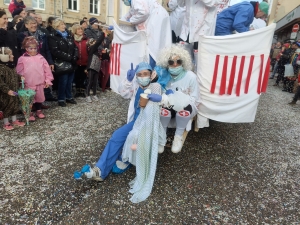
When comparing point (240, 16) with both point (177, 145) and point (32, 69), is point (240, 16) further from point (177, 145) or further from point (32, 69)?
point (32, 69)

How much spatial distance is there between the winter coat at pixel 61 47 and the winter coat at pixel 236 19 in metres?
2.57

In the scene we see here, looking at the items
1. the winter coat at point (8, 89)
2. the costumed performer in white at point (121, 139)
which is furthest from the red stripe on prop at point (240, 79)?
the winter coat at point (8, 89)

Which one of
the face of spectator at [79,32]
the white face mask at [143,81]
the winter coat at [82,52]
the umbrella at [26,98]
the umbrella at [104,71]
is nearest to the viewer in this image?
the white face mask at [143,81]

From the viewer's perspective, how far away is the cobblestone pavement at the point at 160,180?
1896 millimetres

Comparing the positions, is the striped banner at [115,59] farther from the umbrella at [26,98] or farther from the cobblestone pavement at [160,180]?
the umbrella at [26,98]

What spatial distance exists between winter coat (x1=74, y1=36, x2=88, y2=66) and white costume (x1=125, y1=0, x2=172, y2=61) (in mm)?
1881

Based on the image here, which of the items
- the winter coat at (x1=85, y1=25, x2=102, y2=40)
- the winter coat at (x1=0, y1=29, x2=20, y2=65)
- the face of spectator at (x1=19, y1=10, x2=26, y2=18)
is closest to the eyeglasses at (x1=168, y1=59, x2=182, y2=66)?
the winter coat at (x1=0, y1=29, x2=20, y2=65)

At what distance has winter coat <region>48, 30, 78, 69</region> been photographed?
4078mm

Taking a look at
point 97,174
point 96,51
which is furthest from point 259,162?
point 96,51

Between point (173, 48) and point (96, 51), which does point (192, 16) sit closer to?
point (173, 48)

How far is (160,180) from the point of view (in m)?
2.37

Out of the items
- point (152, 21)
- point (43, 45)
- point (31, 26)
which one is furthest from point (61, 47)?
point (152, 21)

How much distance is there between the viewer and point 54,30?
13.9ft

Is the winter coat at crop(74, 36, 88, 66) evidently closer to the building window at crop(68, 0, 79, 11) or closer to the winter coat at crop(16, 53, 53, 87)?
the winter coat at crop(16, 53, 53, 87)
